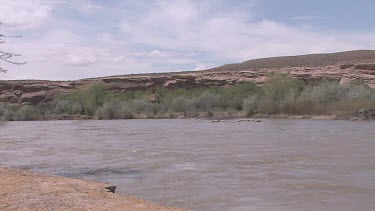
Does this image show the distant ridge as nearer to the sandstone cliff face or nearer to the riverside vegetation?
the sandstone cliff face

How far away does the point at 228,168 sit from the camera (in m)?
13.0

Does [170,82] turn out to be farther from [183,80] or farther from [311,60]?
[311,60]

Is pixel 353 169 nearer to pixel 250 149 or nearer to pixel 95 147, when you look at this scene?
pixel 250 149

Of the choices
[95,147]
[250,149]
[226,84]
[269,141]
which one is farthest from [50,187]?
[226,84]

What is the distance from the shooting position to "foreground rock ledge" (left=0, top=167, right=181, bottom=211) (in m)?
7.13

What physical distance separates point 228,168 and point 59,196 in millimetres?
5875

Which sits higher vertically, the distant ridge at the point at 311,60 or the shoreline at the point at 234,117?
the distant ridge at the point at 311,60

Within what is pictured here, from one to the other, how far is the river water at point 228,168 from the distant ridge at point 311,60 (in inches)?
2469

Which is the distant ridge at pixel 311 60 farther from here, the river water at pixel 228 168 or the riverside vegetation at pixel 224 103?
the river water at pixel 228 168

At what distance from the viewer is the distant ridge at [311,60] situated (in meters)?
81.6

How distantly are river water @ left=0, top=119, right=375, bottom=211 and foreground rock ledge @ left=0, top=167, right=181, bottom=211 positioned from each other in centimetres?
106

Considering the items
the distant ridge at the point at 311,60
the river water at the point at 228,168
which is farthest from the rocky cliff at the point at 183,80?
the river water at the point at 228,168

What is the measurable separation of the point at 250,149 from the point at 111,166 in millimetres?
5573

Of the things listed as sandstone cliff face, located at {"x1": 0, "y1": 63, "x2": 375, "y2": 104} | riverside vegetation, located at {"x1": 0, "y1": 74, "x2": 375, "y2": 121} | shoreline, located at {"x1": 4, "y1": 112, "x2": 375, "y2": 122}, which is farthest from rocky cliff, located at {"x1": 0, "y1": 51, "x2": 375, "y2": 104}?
shoreline, located at {"x1": 4, "y1": 112, "x2": 375, "y2": 122}
